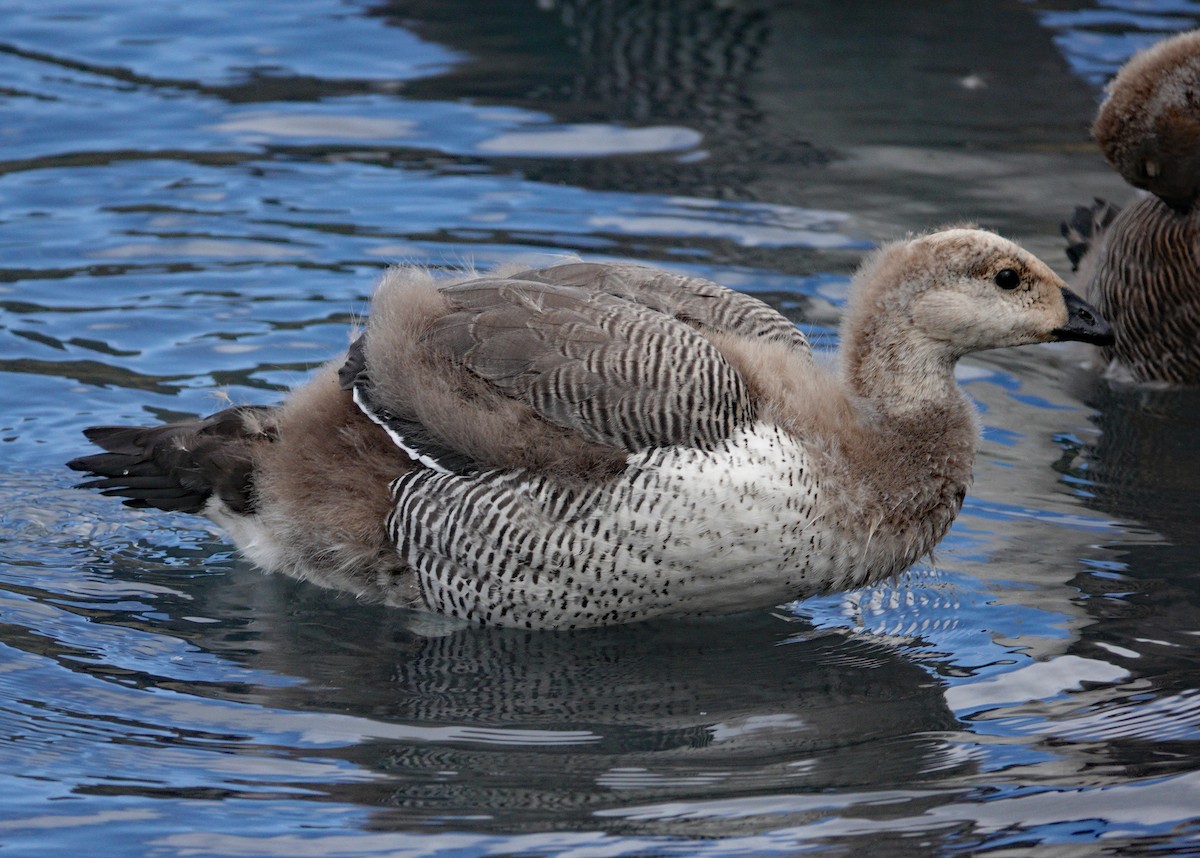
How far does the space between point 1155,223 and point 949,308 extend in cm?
373

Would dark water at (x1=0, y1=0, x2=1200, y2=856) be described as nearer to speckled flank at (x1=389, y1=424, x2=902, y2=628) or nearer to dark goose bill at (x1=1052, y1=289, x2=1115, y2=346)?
speckled flank at (x1=389, y1=424, x2=902, y2=628)

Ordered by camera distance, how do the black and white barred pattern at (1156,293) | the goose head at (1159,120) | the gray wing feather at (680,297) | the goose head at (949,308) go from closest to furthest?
the goose head at (949,308) → the gray wing feather at (680,297) → the goose head at (1159,120) → the black and white barred pattern at (1156,293)

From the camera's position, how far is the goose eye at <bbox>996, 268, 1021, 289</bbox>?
6516mm

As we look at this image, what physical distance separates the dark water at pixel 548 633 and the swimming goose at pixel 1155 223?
28 cm

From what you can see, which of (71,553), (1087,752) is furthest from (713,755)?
(71,553)

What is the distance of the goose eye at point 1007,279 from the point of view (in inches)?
257

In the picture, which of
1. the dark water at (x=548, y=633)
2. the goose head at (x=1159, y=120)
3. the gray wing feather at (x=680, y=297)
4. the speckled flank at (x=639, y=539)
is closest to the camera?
the dark water at (x=548, y=633)

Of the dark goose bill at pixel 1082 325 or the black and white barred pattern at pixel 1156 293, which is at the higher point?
the dark goose bill at pixel 1082 325

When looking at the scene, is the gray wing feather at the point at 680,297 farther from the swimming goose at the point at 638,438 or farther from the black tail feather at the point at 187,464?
the black tail feather at the point at 187,464

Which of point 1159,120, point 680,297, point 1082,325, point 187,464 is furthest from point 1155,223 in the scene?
point 187,464

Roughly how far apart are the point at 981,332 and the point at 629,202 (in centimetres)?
508

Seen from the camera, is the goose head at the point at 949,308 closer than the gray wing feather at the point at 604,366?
No

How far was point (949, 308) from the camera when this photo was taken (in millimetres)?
6488

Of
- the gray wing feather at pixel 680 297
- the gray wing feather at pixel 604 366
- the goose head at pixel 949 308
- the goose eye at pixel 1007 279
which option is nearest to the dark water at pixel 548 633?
the gray wing feather at pixel 604 366
